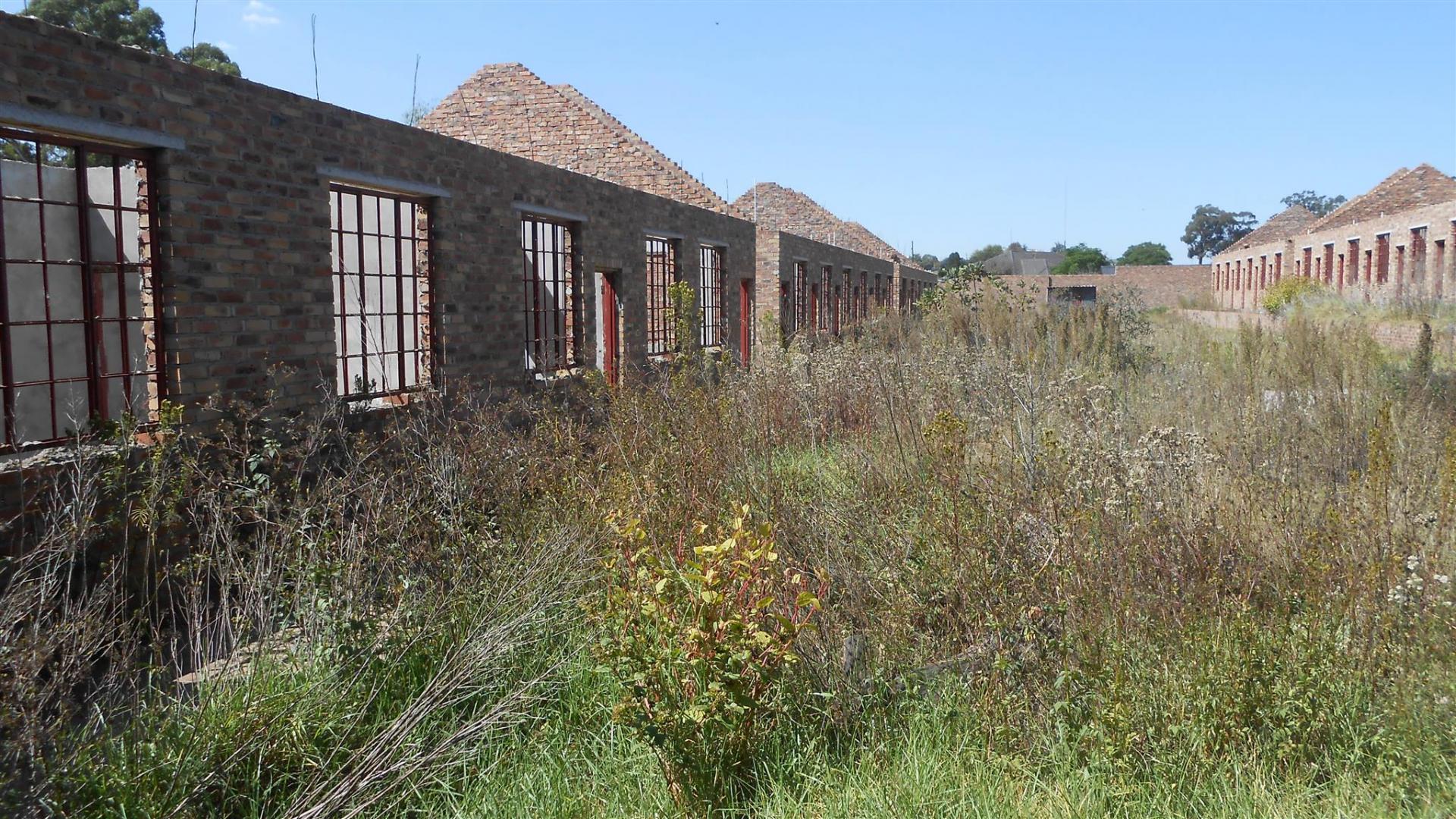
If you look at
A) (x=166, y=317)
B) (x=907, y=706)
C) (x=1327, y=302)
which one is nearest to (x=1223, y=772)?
(x=907, y=706)

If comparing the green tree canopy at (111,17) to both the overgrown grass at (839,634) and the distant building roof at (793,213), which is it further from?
the overgrown grass at (839,634)

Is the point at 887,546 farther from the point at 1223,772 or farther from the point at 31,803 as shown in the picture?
the point at 31,803

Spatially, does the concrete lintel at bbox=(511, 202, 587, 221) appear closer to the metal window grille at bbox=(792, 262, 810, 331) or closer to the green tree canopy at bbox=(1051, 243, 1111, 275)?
the metal window grille at bbox=(792, 262, 810, 331)

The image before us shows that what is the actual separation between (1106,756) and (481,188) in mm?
7632

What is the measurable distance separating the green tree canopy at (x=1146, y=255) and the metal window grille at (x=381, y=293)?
102875 millimetres

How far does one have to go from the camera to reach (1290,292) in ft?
105

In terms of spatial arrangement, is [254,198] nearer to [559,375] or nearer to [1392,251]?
[559,375]

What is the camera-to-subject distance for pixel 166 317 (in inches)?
232

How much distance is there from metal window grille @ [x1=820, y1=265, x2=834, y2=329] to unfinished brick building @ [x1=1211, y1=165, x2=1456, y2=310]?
1253 centimetres

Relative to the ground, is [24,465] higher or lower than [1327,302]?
lower

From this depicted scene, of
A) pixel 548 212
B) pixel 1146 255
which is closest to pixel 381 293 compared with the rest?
pixel 548 212

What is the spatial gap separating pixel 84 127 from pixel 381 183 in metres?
2.68

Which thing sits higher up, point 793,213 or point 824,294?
point 793,213

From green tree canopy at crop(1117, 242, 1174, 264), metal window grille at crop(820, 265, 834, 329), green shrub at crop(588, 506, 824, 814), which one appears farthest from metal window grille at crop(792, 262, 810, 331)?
green tree canopy at crop(1117, 242, 1174, 264)
